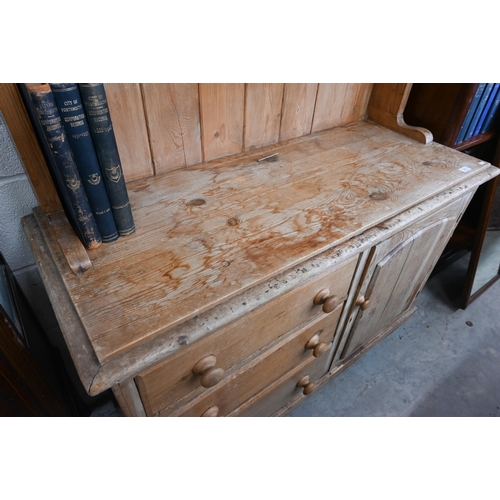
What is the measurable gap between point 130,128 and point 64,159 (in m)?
0.27

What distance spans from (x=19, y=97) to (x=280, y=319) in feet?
2.11

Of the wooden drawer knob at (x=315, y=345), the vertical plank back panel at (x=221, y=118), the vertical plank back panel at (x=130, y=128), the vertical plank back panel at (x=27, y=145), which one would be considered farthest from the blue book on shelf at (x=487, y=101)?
the vertical plank back panel at (x=27, y=145)

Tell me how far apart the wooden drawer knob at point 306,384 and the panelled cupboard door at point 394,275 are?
0.18 metres

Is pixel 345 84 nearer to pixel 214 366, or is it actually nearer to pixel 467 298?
pixel 214 366

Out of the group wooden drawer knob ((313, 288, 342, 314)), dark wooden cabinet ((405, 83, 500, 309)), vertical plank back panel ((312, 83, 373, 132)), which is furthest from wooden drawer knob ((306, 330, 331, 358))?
dark wooden cabinet ((405, 83, 500, 309))

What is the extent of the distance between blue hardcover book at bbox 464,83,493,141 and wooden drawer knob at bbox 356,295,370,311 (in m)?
0.82

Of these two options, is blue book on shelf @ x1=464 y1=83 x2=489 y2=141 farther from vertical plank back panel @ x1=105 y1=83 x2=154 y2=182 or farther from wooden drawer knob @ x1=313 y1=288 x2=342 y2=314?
vertical plank back panel @ x1=105 y1=83 x2=154 y2=182

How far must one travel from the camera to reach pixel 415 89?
1188 millimetres

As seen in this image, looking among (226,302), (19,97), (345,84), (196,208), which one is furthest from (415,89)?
(19,97)

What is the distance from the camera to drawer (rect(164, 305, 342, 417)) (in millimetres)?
764

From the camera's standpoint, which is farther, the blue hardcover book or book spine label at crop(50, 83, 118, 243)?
the blue hardcover book

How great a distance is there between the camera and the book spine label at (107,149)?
0.52 m

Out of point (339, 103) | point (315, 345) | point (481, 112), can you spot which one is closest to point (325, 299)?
point (315, 345)

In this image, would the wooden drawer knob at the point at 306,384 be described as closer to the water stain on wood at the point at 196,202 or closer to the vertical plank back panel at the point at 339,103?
the water stain on wood at the point at 196,202
